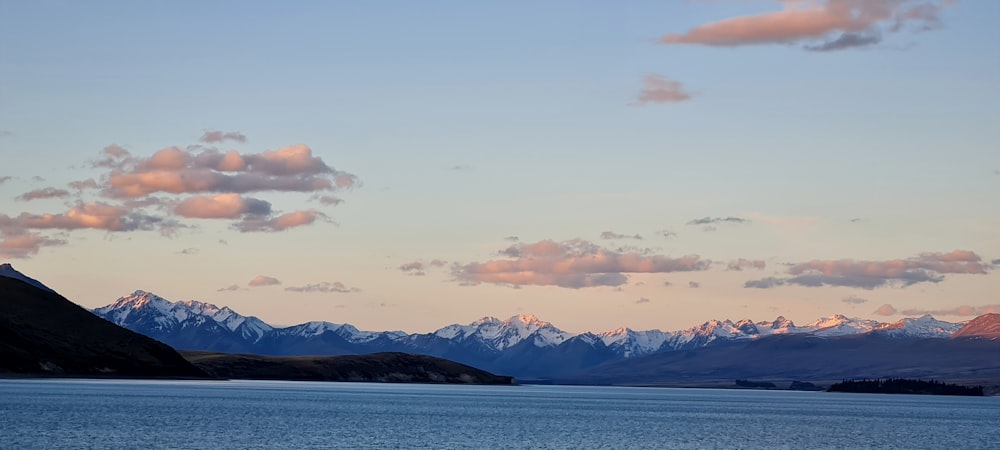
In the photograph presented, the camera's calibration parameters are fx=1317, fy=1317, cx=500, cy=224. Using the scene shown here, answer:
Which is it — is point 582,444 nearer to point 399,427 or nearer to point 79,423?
point 399,427

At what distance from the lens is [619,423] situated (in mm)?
193375

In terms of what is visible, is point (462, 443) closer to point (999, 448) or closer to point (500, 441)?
point (500, 441)

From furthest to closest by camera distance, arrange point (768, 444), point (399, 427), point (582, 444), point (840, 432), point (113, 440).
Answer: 1. point (840, 432)
2. point (399, 427)
3. point (768, 444)
4. point (582, 444)
5. point (113, 440)

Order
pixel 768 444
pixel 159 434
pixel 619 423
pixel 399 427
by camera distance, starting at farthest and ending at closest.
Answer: pixel 619 423, pixel 399 427, pixel 768 444, pixel 159 434

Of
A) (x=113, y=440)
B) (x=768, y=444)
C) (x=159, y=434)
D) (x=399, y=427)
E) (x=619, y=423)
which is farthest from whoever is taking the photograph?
(x=619, y=423)

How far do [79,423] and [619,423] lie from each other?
8243cm

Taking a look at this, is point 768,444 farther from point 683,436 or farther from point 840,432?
point 840,432

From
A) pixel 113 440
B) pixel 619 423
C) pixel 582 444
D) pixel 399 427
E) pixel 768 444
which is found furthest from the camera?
pixel 619 423

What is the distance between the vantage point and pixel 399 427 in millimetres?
158875

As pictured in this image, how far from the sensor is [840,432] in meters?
180

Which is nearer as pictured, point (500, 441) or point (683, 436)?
point (500, 441)

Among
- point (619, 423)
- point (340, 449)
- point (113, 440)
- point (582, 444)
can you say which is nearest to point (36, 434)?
point (113, 440)

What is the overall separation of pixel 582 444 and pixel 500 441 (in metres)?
8.81

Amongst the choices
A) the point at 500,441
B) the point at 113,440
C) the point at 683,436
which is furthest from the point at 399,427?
the point at 113,440
